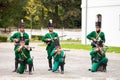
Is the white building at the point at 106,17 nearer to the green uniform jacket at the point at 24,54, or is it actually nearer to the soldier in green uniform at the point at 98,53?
the soldier in green uniform at the point at 98,53

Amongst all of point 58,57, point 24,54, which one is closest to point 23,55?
point 24,54

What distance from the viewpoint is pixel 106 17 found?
1612 inches

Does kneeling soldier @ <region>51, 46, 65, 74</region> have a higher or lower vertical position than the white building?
lower

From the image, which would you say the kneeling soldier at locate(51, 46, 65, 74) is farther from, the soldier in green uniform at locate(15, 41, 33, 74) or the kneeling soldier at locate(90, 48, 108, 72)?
the kneeling soldier at locate(90, 48, 108, 72)

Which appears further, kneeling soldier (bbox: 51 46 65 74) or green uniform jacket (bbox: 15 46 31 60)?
kneeling soldier (bbox: 51 46 65 74)

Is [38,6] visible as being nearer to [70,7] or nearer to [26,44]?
[70,7]

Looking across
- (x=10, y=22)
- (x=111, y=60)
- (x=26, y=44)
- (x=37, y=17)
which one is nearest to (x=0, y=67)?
(x=26, y=44)

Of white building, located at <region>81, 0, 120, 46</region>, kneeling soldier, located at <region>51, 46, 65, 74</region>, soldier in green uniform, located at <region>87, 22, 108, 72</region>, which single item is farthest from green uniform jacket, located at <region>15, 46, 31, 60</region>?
white building, located at <region>81, 0, 120, 46</region>

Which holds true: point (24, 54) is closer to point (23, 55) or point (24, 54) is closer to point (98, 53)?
point (23, 55)

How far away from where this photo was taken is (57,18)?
78625 mm

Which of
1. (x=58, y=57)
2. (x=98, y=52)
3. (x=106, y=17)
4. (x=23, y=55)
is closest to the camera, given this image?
(x=23, y=55)

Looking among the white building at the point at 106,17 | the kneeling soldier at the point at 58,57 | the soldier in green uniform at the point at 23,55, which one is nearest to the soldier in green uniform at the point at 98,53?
the kneeling soldier at the point at 58,57

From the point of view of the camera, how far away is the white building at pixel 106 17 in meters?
40.0

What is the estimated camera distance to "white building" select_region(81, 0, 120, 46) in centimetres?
3997
